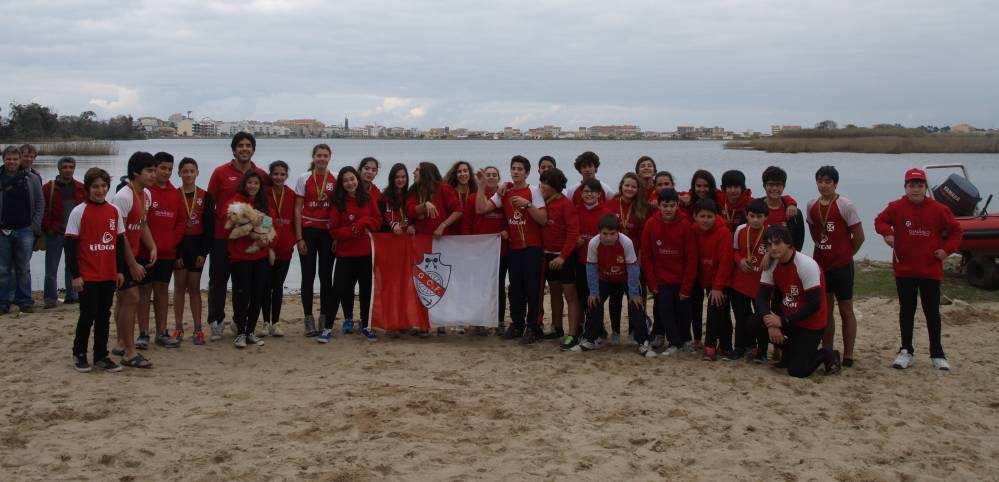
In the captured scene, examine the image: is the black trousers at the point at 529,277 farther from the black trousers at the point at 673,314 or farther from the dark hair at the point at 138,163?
the dark hair at the point at 138,163

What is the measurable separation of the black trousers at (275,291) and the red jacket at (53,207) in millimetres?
2965

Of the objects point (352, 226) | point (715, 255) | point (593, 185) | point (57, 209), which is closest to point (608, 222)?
point (593, 185)

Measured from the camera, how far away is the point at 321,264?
7785 millimetres

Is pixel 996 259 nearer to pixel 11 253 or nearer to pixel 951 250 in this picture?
pixel 951 250

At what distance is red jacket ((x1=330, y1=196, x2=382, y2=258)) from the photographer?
754 centimetres

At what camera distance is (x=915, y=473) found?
183 inches

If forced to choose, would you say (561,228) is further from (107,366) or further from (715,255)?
(107,366)

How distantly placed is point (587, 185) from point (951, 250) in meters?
3.10

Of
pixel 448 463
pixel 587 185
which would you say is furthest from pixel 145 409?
pixel 587 185

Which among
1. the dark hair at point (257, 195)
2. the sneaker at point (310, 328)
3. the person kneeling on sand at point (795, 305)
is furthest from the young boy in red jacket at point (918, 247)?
the dark hair at point (257, 195)

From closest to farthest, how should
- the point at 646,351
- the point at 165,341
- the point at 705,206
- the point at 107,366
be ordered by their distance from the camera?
the point at 107,366 < the point at 705,206 < the point at 646,351 < the point at 165,341

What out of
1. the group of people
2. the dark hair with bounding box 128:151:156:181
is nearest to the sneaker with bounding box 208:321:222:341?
the group of people

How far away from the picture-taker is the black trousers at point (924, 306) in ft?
22.0

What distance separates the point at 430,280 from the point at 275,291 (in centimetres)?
152
